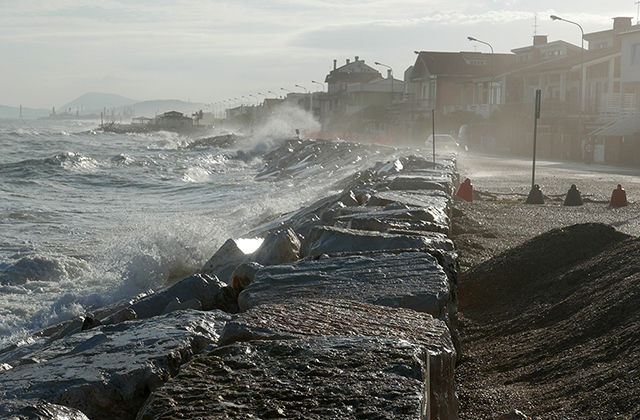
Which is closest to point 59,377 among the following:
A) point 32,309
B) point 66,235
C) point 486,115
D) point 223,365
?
point 223,365

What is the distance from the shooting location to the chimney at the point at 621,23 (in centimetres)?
5628

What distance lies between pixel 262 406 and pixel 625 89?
46084 millimetres

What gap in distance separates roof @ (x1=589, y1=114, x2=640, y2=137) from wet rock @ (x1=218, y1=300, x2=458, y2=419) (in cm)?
3549

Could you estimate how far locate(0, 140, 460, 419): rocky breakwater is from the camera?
7.27 feet

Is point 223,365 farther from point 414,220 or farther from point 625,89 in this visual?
point 625,89

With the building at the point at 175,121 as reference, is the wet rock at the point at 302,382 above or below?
below

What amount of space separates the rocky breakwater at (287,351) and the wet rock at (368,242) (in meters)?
0.01

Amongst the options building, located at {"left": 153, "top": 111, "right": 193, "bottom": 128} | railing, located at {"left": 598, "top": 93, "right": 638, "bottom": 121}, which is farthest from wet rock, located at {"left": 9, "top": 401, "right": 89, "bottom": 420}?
building, located at {"left": 153, "top": 111, "right": 193, "bottom": 128}

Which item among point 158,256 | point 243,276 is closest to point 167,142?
point 158,256

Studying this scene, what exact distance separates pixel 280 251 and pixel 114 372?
342 cm

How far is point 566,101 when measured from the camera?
156 feet

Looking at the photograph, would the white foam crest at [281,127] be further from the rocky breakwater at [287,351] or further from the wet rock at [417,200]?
the rocky breakwater at [287,351]

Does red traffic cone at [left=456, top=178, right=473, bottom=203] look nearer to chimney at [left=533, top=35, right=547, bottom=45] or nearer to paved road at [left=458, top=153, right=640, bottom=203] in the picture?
paved road at [left=458, top=153, right=640, bottom=203]

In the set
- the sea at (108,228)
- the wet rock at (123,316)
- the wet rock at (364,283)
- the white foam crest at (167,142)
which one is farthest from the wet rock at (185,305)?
the white foam crest at (167,142)
